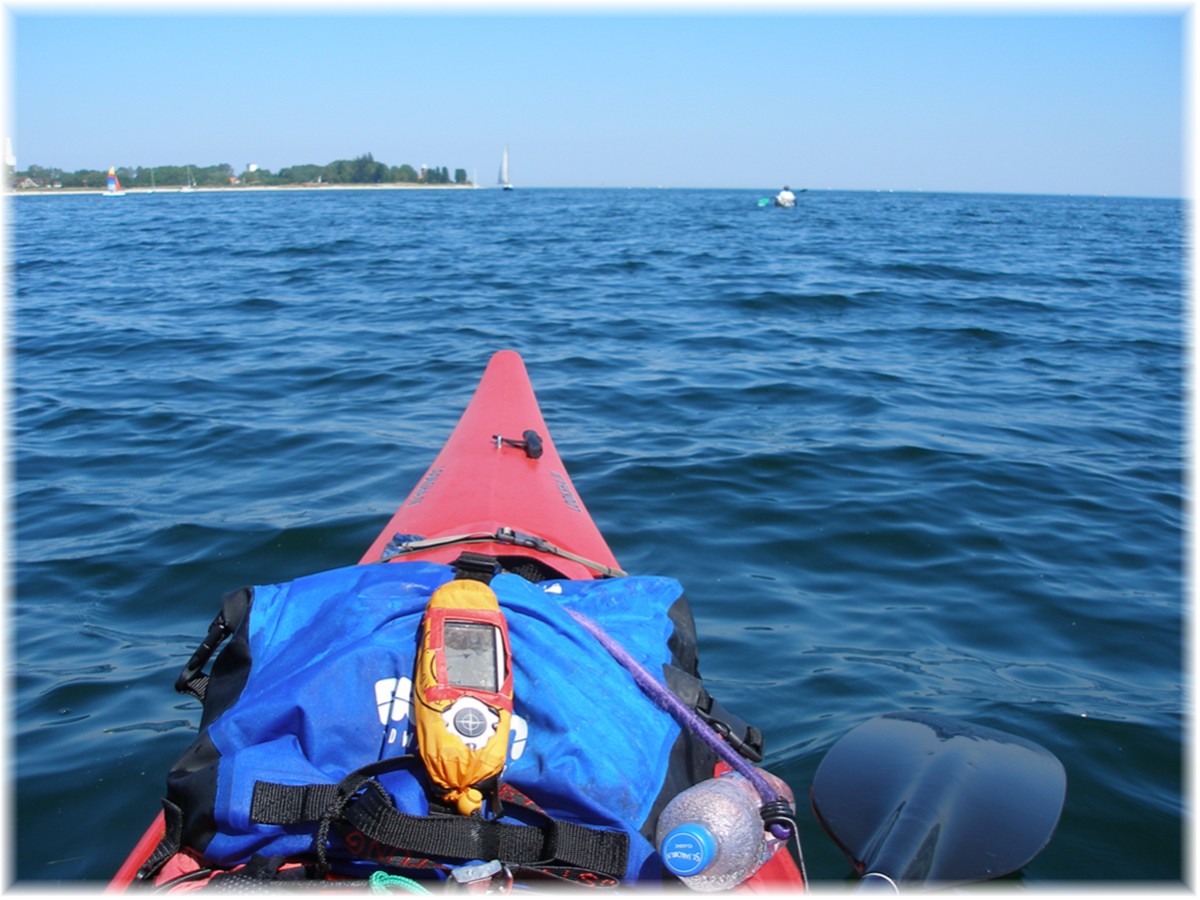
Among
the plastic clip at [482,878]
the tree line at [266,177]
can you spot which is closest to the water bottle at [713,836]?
the plastic clip at [482,878]

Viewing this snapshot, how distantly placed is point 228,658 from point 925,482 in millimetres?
3573

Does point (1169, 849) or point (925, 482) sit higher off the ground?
point (925, 482)

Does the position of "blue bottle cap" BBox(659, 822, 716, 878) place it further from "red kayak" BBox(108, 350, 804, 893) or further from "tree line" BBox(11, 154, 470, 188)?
"tree line" BBox(11, 154, 470, 188)

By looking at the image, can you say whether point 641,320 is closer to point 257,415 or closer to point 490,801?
point 257,415

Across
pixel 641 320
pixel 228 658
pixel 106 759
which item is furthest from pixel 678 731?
pixel 641 320

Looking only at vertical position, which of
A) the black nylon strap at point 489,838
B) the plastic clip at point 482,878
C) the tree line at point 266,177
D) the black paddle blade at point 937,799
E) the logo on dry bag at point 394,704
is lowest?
the black paddle blade at point 937,799

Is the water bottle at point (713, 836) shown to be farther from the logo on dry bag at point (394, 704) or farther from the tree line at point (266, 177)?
the tree line at point (266, 177)

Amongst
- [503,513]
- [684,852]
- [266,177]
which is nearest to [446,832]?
[684,852]

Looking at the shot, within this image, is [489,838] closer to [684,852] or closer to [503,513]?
[684,852]

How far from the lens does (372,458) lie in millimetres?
4898

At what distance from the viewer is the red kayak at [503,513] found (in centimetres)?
257

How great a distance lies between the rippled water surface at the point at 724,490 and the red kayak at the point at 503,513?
0.57 meters

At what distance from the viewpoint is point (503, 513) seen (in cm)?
294

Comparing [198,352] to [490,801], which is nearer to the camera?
[490,801]
